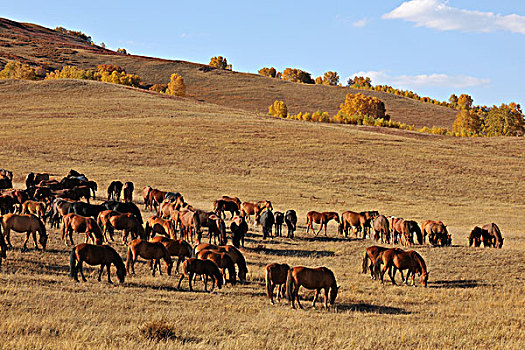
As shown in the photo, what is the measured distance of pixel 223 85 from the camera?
149000 millimetres

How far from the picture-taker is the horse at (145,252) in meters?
14.3

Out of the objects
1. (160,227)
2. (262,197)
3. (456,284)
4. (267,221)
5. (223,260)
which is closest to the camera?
(223,260)

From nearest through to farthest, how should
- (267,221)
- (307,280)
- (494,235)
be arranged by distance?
(307,280) → (267,221) → (494,235)

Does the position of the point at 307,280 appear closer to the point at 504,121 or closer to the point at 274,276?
the point at 274,276

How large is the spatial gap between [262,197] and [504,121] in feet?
289

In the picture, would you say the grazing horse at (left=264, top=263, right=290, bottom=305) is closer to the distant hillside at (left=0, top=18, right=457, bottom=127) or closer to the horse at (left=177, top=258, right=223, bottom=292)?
the horse at (left=177, top=258, right=223, bottom=292)

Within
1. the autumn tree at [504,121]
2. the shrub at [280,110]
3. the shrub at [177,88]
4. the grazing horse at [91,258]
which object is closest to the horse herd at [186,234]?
the grazing horse at [91,258]

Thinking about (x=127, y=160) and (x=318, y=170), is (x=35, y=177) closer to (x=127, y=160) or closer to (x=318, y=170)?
(x=127, y=160)

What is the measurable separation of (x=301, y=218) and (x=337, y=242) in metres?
8.39

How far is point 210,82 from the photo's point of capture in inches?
5950

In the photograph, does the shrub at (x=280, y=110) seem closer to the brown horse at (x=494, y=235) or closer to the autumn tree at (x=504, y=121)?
the autumn tree at (x=504, y=121)

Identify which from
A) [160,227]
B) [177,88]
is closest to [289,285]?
[160,227]

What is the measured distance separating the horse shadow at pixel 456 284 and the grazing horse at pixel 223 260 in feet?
19.7

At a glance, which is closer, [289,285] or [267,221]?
[289,285]
